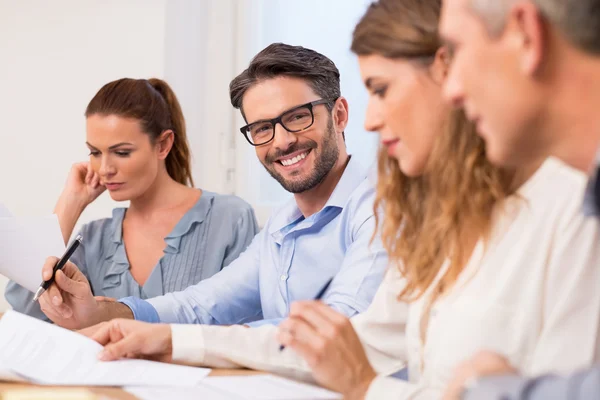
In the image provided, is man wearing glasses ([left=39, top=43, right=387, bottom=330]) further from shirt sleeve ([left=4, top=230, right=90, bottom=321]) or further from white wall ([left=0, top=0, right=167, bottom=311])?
white wall ([left=0, top=0, right=167, bottom=311])

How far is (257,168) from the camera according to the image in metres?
3.39

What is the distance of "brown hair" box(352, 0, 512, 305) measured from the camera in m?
1.17

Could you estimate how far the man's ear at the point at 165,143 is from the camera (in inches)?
105

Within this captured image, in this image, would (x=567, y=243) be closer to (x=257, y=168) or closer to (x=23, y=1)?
(x=257, y=168)

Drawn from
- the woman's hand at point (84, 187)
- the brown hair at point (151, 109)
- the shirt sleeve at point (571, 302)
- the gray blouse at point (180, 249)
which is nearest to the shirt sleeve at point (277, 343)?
the shirt sleeve at point (571, 302)

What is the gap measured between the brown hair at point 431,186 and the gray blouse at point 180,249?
1187 mm

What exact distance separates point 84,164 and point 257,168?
817 mm

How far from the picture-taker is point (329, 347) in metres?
1.22

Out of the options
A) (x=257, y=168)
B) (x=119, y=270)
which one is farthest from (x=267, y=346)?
(x=257, y=168)

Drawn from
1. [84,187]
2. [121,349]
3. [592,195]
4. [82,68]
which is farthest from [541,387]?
[82,68]

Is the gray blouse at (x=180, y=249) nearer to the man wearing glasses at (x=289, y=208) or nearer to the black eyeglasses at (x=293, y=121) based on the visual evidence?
the man wearing glasses at (x=289, y=208)

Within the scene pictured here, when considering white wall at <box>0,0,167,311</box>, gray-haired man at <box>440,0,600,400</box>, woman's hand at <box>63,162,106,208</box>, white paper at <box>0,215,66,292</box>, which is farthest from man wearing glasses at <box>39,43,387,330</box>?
white wall at <box>0,0,167,311</box>

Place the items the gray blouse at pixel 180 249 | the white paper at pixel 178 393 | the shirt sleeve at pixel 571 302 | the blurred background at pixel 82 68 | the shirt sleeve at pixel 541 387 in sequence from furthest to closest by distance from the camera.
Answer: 1. the blurred background at pixel 82 68
2. the gray blouse at pixel 180 249
3. the white paper at pixel 178 393
4. the shirt sleeve at pixel 571 302
5. the shirt sleeve at pixel 541 387

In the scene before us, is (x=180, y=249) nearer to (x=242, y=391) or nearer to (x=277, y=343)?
(x=277, y=343)
